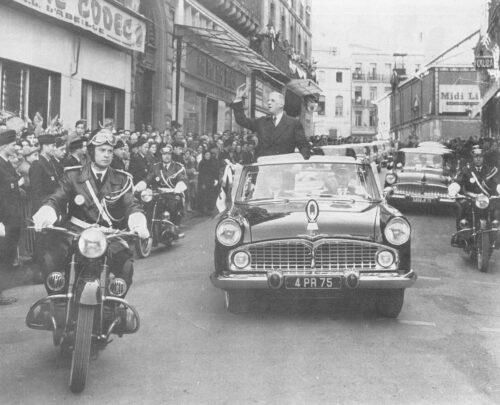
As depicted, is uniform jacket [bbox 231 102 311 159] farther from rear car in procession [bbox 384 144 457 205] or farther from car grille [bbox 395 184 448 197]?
car grille [bbox 395 184 448 197]

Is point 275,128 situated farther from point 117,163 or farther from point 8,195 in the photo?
point 8,195

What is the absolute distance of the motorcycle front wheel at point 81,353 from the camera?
14.6ft

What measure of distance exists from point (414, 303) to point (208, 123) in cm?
2244

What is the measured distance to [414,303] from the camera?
735cm

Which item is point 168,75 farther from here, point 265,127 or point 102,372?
point 102,372

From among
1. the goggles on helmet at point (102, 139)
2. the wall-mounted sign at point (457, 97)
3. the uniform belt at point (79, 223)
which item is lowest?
the uniform belt at point (79, 223)

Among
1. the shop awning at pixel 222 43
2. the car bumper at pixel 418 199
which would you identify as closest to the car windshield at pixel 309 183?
the car bumper at pixel 418 199

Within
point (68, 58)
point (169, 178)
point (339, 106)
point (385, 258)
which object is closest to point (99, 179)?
point (385, 258)

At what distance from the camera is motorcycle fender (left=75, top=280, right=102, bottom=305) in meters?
4.52

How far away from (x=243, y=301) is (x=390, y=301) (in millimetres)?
1336

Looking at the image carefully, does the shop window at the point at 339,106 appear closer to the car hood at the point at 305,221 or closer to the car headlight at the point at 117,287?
the car hood at the point at 305,221

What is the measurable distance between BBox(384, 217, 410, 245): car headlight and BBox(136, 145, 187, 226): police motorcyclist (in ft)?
17.8

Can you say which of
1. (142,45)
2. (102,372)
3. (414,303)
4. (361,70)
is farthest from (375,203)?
(361,70)

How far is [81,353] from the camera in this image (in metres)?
4.44
